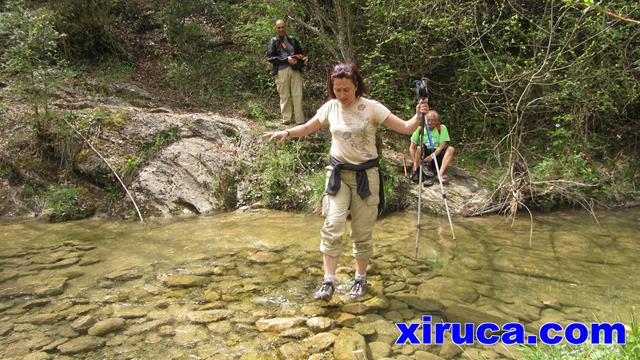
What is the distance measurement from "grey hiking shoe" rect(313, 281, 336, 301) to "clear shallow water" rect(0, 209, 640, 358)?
0.41ft

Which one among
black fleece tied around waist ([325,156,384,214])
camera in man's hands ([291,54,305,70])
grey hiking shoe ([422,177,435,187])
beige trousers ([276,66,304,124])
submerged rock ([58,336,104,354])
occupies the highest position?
camera in man's hands ([291,54,305,70])

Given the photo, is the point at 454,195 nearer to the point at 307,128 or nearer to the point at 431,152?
the point at 431,152

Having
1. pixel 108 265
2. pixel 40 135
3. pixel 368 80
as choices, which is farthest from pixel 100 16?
pixel 108 265

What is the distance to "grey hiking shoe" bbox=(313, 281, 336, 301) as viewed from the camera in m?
4.23

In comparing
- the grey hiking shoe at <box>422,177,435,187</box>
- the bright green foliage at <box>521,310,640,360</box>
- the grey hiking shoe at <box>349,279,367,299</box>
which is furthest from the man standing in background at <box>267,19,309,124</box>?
the bright green foliage at <box>521,310,640,360</box>

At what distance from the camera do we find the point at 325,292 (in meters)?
4.23

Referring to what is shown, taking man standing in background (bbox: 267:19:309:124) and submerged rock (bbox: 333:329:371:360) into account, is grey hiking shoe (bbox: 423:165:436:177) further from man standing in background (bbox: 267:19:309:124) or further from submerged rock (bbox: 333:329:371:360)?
submerged rock (bbox: 333:329:371:360)

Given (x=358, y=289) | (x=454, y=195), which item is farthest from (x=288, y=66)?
(x=358, y=289)

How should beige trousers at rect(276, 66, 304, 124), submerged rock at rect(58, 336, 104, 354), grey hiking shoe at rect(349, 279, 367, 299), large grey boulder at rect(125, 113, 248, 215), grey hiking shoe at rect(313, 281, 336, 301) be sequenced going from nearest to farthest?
submerged rock at rect(58, 336, 104, 354)
grey hiking shoe at rect(313, 281, 336, 301)
grey hiking shoe at rect(349, 279, 367, 299)
large grey boulder at rect(125, 113, 248, 215)
beige trousers at rect(276, 66, 304, 124)

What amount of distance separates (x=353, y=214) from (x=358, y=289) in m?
0.72

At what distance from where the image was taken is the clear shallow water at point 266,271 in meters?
3.88

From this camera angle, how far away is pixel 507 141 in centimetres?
881

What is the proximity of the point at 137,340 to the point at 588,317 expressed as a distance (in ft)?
12.4

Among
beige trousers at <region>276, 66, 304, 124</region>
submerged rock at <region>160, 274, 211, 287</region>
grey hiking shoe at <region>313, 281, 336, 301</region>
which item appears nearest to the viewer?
grey hiking shoe at <region>313, 281, 336, 301</region>
